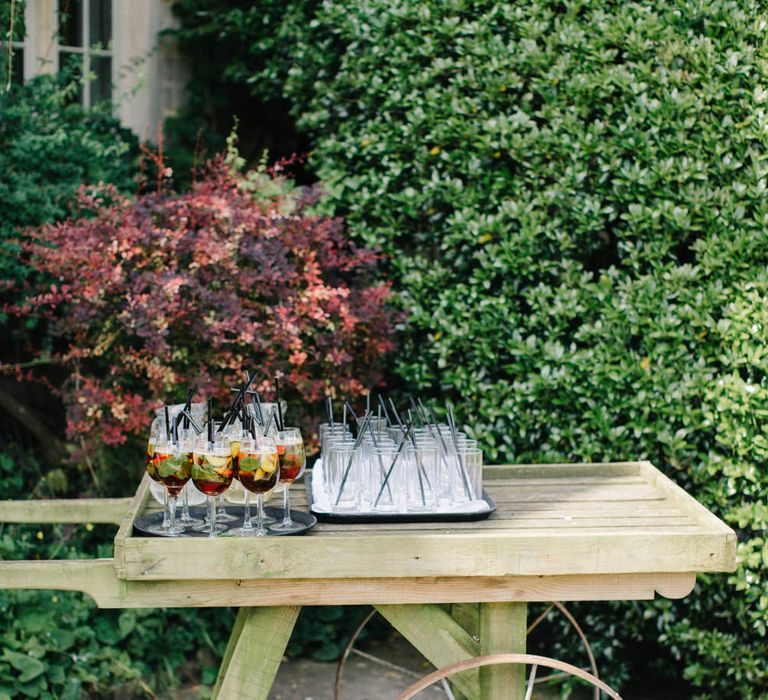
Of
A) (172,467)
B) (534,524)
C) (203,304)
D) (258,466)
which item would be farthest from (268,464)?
(203,304)

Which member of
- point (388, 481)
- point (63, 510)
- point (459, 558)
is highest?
point (388, 481)

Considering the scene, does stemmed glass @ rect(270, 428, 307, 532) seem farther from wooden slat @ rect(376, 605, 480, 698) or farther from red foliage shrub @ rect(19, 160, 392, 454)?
red foliage shrub @ rect(19, 160, 392, 454)

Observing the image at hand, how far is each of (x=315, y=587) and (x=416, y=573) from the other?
260 mm

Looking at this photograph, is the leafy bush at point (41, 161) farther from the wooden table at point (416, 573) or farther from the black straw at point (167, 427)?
the wooden table at point (416, 573)

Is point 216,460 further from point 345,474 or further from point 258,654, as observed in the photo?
point 258,654

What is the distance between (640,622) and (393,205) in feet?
6.59

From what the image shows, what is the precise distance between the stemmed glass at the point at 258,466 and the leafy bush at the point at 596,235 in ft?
5.55

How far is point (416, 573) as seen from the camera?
99.7 inches

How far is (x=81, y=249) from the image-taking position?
393 cm

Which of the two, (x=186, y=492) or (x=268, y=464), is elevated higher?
(x=268, y=464)

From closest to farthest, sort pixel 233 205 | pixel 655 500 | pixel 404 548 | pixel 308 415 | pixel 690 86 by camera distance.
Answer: pixel 404 548 < pixel 655 500 < pixel 690 86 < pixel 233 205 < pixel 308 415

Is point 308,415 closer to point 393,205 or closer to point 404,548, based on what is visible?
point 393,205

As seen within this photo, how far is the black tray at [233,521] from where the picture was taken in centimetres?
258

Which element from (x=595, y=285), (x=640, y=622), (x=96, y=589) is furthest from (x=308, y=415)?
(x=96, y=589)
